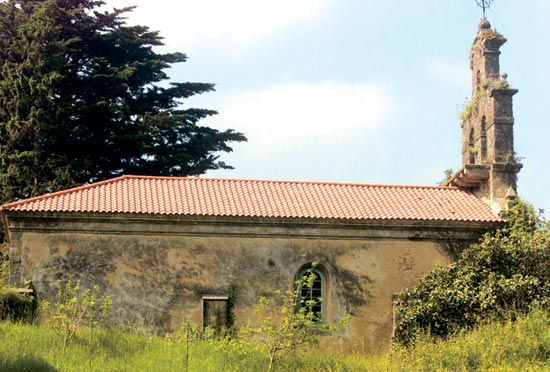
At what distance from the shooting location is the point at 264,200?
2483 centimetres

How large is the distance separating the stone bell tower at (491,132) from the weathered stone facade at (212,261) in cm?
327

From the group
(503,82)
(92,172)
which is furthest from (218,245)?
(92,172)

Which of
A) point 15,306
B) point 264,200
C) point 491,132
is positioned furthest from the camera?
point 491,132

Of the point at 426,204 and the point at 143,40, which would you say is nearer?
the point at 426,204

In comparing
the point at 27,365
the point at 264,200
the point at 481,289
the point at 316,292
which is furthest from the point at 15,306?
the point at 481,289

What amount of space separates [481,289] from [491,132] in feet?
22.5

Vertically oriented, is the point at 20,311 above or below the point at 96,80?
below

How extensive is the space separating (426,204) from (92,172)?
16.7 m

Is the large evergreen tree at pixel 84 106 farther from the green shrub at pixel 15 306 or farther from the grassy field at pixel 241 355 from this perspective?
the grassy field at pixel 241 355

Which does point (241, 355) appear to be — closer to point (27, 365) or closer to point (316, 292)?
point (316, 292)

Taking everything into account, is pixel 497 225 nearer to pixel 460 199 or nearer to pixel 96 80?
pixel 460 199

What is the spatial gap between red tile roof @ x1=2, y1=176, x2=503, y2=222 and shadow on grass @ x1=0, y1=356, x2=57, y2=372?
6422 millimetres

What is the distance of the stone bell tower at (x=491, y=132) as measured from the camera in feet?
84.1

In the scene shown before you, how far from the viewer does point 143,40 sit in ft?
130
